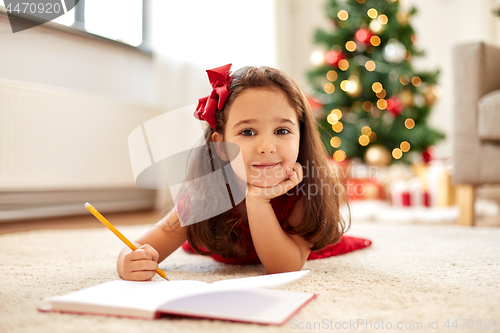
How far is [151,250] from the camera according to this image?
2.20 ft

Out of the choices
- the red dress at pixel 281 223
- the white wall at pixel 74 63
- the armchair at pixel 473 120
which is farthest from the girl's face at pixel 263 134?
the white wall at pixel 74 63

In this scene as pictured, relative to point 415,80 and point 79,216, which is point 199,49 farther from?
point 415,80

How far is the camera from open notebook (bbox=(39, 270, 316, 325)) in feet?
1.52

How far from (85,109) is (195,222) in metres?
1.30

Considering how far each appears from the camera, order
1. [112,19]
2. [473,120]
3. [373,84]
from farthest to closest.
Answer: [373,84] < [112,19] < [473,120]

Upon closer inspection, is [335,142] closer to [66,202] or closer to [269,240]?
[66,202]

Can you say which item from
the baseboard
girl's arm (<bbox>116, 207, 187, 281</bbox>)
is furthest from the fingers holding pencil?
the baseboard

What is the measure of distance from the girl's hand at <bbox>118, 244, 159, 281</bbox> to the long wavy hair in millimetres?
132

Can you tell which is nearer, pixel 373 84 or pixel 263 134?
pixel 263 134

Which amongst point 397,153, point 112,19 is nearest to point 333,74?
point 397,153

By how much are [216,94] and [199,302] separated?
0.44 metres

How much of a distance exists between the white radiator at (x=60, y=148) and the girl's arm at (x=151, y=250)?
1.09 meters

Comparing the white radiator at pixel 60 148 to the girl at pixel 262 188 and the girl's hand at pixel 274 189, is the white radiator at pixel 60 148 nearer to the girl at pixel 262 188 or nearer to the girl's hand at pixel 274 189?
the girl at pixel 262 188

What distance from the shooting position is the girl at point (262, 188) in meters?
0.71
